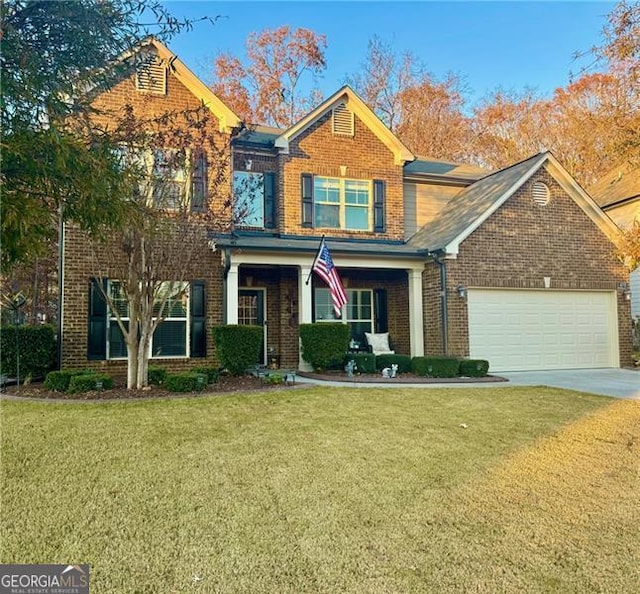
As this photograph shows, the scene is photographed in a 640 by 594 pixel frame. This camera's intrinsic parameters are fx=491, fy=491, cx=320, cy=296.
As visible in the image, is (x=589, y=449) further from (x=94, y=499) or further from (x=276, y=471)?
(x=94, y=499)

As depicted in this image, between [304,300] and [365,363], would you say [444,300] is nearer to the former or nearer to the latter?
[365,363]

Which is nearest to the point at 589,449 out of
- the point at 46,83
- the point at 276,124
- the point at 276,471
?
the point at 276,471

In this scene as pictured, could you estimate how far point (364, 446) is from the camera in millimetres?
5172

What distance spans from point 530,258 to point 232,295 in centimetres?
771

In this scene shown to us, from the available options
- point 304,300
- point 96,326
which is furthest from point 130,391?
point 304,300

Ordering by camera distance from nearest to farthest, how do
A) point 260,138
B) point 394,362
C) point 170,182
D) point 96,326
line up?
point 170,182
point 96,326
point 394,362
point 260,138

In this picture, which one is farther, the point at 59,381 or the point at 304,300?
the point at 304,300

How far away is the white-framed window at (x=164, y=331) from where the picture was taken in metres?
11.0

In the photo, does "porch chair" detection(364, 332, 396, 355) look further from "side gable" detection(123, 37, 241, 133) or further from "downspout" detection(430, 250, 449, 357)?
"side gable" detection(123, 37, 241, 133)

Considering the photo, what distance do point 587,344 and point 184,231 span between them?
1089 cm

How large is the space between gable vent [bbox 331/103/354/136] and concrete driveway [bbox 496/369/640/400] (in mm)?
7840

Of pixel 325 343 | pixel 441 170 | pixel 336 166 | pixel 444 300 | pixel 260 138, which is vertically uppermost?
pixel 260 138

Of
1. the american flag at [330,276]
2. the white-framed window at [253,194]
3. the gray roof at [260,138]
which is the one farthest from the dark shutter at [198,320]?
the gray roof at [260,138]

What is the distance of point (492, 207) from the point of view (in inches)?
491
